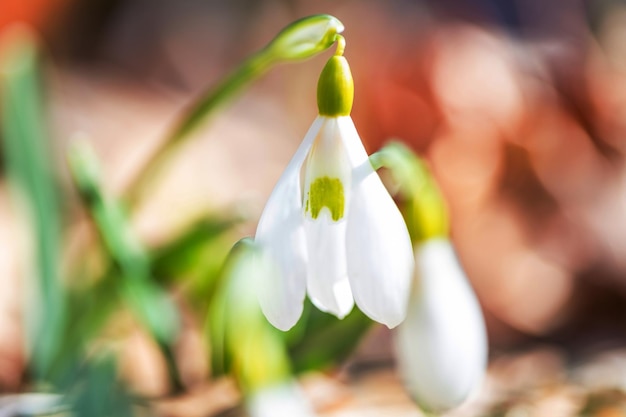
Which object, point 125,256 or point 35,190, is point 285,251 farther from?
point 35,190

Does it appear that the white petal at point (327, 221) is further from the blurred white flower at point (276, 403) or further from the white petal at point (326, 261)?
the blurred white flower at point (276, 403)

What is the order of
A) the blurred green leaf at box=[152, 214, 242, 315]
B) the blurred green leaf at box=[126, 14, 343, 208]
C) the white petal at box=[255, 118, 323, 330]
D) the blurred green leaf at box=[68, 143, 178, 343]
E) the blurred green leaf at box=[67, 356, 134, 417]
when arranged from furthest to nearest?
the blurred green leaf at box=[152, 214, 242, 315], the blurred green leaf at box=[68, 143, 178, 343], the blurred green leaf at box=[67, 356, 134, 417], the blurred green leaf at box=[126, 14, 343, 208], the white petal at box=[255, 118, 323, 330]

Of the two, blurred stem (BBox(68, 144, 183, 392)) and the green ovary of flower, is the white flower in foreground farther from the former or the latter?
blurred stem (BBox(68, 144, 183, 392))

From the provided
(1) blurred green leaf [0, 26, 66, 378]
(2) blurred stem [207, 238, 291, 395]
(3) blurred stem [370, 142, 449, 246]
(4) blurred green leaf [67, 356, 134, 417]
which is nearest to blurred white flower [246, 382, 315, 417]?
(2) blurred stem [207, 238, 291, 395]

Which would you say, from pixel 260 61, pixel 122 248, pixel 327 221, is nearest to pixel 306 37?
pixel 260 61

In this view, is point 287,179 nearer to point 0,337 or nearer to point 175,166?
point 0,337

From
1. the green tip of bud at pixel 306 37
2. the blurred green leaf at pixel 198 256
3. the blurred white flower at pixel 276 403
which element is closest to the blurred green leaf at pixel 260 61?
the green tip of bud at pixel 306 37

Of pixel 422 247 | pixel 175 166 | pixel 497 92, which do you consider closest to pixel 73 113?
pixel 175 166
